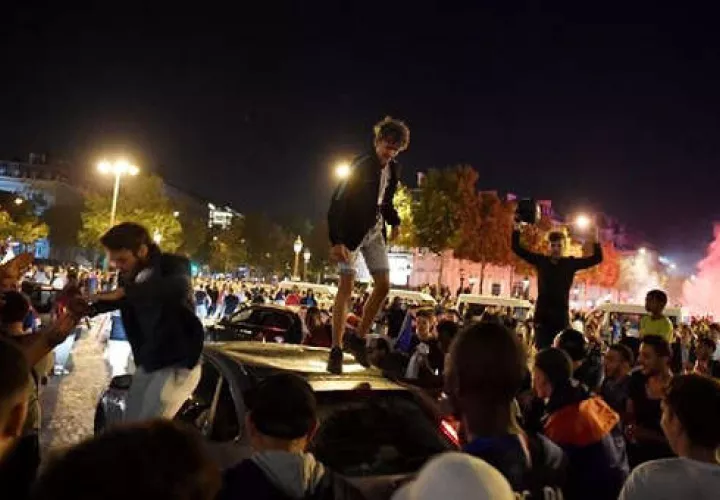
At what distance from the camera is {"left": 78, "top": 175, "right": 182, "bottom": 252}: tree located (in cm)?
7212

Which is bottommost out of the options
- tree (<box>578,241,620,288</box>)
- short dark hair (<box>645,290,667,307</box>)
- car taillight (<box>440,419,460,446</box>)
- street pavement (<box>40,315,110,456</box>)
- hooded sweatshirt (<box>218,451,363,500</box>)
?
street pavement (<box>40,315,110,456</box>)

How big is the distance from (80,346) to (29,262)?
56.5 ft

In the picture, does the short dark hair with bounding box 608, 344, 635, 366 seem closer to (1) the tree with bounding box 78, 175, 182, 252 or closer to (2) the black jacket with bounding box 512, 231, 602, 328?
(2) the black jacket with bounding box 512, 231, 602, 328

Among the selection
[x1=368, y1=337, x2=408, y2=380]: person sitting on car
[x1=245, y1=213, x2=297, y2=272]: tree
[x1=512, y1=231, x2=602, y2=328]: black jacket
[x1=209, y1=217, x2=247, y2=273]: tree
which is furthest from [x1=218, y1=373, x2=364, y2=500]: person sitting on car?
[x1=245, y1=213, x2=297, y2=272]: tree

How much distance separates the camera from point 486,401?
2.76 m

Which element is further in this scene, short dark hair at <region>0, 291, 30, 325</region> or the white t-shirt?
short dark hair at <region>0, 291, 30, 325</region>

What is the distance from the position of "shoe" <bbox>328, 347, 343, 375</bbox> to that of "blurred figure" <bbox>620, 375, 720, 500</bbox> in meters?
2.22

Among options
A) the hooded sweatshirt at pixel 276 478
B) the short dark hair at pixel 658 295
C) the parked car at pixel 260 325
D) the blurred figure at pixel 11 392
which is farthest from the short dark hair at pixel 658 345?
the parked car at pixel 260 325

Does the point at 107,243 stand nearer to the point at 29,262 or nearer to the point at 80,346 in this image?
the point at 29,262

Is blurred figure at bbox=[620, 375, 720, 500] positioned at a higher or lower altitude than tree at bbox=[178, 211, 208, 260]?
lower

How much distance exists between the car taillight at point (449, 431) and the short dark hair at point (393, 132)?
8.12ft

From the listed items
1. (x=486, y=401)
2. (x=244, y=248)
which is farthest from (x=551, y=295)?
(x=244, y=248)

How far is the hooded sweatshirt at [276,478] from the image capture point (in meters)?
3.08

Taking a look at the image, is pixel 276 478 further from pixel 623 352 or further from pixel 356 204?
pixel 623 352
